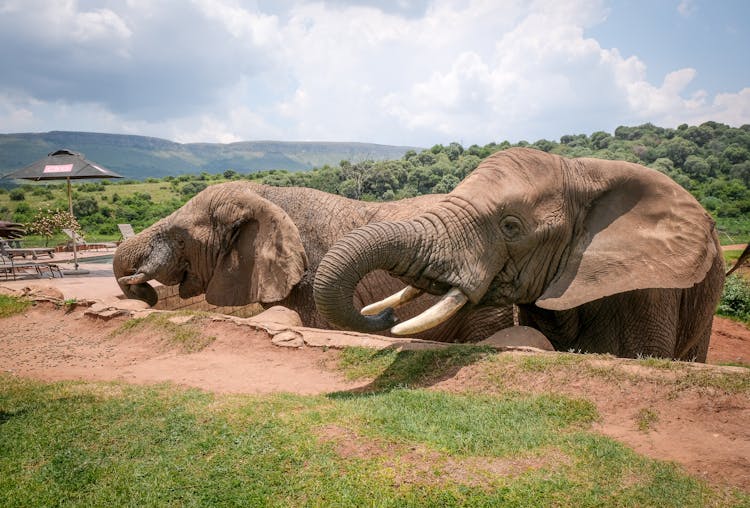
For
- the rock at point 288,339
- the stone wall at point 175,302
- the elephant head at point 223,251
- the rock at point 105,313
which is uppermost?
the elephant head at point 223,251

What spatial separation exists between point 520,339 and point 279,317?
325 cm

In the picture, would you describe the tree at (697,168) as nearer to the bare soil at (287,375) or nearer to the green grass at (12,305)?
the bare soil at (287,375)

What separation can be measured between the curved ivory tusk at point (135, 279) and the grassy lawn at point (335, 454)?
4.07 m

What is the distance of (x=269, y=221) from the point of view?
315 inches

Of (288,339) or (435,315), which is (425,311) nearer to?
(435,315)

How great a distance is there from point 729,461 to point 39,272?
58.4 feet

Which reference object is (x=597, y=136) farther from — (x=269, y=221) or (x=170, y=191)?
(x=269, y=221)

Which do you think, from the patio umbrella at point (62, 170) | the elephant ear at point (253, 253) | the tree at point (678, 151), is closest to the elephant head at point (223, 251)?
the elephant ear at point (253, 253)

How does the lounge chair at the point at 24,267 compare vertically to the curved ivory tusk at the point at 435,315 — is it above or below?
below

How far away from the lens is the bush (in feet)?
52.6

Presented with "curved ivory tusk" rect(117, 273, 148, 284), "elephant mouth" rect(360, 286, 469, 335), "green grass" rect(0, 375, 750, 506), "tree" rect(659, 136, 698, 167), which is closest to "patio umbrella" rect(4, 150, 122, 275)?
"curved ivory tusk" rect(117, 273, 148, 284)

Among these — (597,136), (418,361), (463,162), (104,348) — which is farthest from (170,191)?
(418,361)

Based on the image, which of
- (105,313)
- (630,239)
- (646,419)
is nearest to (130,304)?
(105,313)

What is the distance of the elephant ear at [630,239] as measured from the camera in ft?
16.6
